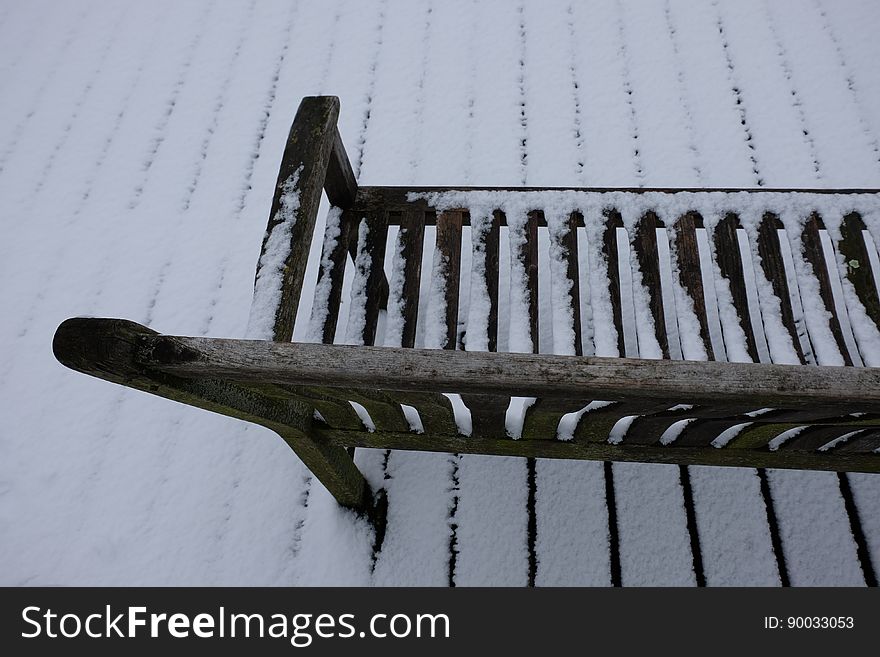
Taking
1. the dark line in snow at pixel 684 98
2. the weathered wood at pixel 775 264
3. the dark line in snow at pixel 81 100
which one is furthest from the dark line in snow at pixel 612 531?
the dark line in snow at pixel 81 100

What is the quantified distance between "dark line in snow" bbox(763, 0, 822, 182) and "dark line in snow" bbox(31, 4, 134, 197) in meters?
2.94

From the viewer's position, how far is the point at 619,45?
244 cm

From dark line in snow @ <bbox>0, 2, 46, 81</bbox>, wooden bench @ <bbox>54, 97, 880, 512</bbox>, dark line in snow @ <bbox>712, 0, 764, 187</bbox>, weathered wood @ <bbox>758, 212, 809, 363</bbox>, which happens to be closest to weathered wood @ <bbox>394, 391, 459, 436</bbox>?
wooden bench @ <bbox>54, 97, 880, 512</bbox>

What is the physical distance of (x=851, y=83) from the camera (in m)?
2.25

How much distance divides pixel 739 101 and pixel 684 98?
0.68 ft

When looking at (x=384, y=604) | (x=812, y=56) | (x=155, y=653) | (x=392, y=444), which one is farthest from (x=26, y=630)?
(x=812, y=56)

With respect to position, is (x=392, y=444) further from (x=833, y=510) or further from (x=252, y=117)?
(x=252, y=117)

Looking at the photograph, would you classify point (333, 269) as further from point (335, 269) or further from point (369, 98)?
point (369, 98)

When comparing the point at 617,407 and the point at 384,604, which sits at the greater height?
the point at 617,407

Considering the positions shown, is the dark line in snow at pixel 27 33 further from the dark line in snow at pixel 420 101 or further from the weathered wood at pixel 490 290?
the weathered wood at pixel 490 290

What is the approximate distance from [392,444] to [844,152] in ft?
6.56

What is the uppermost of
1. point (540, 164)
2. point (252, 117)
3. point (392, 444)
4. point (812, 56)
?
point (812, 56)

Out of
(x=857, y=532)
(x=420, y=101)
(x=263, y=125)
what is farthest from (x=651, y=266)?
(x=263, y=125)

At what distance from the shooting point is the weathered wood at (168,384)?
0.73 m
